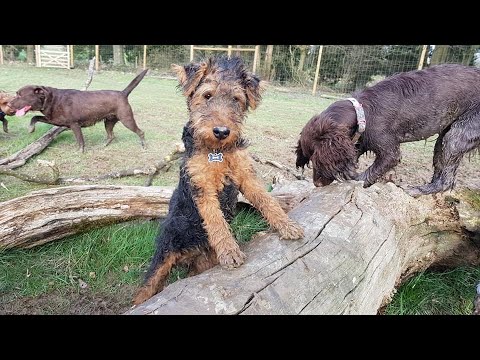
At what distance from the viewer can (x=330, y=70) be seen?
1847cm

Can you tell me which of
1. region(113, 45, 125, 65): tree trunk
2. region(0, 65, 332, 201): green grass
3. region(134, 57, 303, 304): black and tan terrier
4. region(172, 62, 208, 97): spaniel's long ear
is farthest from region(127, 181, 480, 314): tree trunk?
region(113, 45, 125, 65): tree trunk

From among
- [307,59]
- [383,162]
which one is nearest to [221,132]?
[383,162]

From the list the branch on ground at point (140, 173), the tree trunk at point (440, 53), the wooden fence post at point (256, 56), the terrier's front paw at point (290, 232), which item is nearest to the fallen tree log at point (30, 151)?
the branch on ground at point (140, 173)

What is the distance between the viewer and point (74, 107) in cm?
747

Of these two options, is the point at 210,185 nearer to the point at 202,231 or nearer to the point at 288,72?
the point at 202,231

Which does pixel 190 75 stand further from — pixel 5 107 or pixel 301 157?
pixel 5 107

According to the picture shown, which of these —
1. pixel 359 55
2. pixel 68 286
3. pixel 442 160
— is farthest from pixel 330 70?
pixel 68 286

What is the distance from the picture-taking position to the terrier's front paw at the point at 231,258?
7.66 feet

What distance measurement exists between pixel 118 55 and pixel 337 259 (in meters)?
24.3

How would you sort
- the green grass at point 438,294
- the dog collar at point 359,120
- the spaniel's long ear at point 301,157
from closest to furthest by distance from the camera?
1. the green grass at point 438,294
2. the dog collar at point 359,120
3. the spaniel's long ear at point 301,157

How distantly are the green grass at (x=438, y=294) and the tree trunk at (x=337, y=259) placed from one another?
→ 0.11 m

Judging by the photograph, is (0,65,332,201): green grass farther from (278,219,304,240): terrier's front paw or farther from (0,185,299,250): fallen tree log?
(278,219,304,240): terrier's front paw

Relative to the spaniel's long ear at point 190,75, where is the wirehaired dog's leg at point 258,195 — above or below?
below

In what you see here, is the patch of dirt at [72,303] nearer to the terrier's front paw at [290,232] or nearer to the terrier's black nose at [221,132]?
the terrier's front paw at [290,232]
